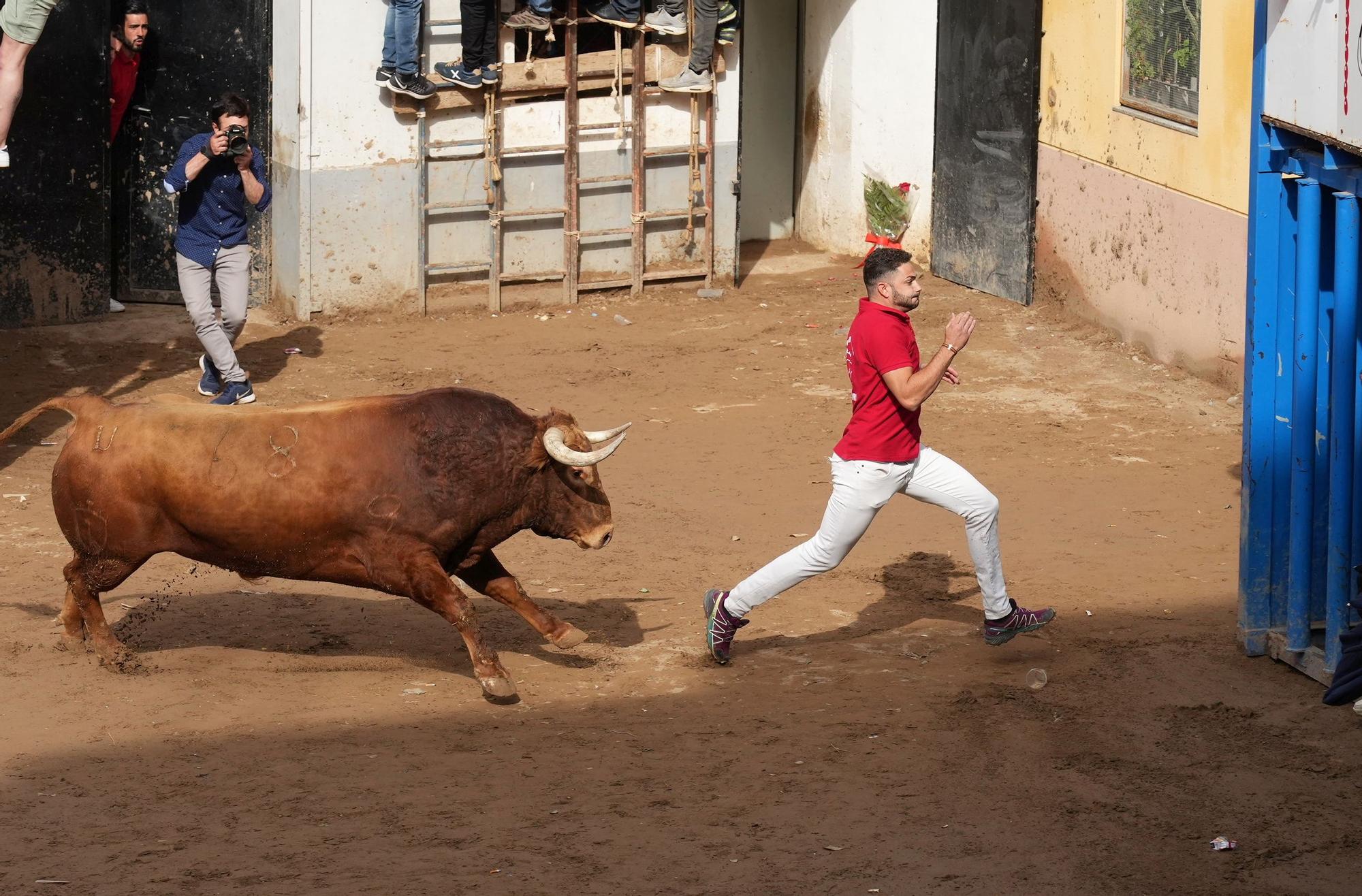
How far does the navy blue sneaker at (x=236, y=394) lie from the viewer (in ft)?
40.8

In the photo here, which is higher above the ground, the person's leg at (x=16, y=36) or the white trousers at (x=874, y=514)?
the person's leg at (x=16, y=36)

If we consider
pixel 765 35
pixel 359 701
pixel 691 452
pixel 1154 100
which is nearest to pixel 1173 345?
pixel 1154 100

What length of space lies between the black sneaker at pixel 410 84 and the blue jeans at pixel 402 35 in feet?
0.11

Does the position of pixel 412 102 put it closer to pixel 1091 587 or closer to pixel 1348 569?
pixel 1091 587

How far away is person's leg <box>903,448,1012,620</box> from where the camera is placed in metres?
7.59

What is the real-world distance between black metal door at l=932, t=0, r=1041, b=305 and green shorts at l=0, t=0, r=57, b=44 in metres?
7.72

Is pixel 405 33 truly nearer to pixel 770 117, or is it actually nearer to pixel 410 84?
pixel 410 84

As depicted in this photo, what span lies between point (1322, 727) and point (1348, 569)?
0.67 meters

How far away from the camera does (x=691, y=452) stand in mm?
11680

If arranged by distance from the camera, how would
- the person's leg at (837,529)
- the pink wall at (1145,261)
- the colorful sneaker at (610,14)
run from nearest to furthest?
1. the person's leg at (837,529)
2. the pink wall at (1145,261)
3. the colorful sneaker at (610,14)

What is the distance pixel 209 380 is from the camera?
12758mm

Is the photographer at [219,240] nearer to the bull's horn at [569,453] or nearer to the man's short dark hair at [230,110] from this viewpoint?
the man's short dark hair at [230,110]

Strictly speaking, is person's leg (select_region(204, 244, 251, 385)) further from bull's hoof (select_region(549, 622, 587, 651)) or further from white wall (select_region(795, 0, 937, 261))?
white wall (select_region(795, 0, 937, 261))

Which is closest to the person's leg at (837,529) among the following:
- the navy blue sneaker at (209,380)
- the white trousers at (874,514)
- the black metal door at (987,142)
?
the white trousers at (874,514)
